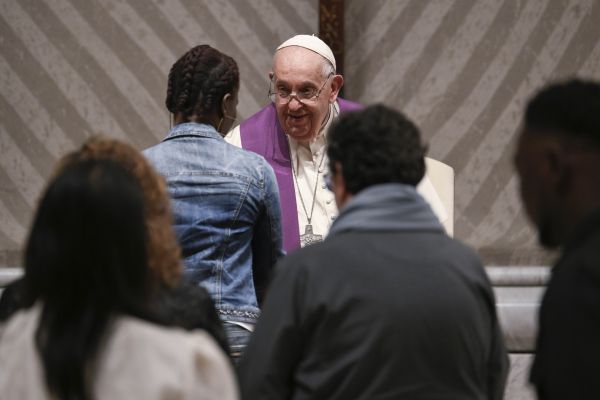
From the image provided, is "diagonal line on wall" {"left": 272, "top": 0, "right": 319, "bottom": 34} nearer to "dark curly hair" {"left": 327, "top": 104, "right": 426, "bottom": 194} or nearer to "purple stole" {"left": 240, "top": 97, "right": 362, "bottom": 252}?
"purple stole" {"left": 240, "top": 97, "right": 362, "bottom": 252}

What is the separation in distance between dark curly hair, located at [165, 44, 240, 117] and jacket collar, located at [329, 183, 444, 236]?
0.91m

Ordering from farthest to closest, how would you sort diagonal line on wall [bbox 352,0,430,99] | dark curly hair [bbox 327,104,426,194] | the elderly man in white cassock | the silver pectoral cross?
diagonal line on wall [bbox 352,0,430,99] < the elderly man in white cassock < the silver pectoral cross < dark curly hair [bbox 327,104,426,194]

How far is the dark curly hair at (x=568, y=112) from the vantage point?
2.50 m

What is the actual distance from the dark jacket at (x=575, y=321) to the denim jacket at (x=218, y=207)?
1.42 metres

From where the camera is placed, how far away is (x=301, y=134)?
5.06 m

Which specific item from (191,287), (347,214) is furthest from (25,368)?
(347,214)

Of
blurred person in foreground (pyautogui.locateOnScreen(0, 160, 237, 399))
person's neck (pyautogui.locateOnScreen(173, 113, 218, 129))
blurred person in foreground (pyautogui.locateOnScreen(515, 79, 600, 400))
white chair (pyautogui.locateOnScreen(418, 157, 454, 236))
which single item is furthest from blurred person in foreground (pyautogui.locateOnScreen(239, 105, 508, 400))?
white chair (pyautogui.locateOnScreen(418, 157, 454, 236))

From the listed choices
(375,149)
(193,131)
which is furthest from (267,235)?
(375,149)

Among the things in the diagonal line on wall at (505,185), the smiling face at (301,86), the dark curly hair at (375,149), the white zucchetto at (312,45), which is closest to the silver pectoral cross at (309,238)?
the smiling face at (301,86)

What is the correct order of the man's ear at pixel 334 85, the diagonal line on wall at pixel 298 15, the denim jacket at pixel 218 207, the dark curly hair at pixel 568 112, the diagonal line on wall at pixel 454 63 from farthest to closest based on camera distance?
the diagonal line on wall at pixel 298 15, the diagonal line on wall at pixel 454 63, the man's ear at pixel 334 85, the denim jacket at pixel 218 207, the dark curly hair at pixel 568 112

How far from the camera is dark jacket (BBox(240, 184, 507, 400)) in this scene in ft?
9.27

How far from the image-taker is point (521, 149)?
8.30 feet

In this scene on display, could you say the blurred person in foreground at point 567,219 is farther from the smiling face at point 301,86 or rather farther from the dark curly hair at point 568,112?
the smiling face at point 301,86

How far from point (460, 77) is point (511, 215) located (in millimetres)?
702
